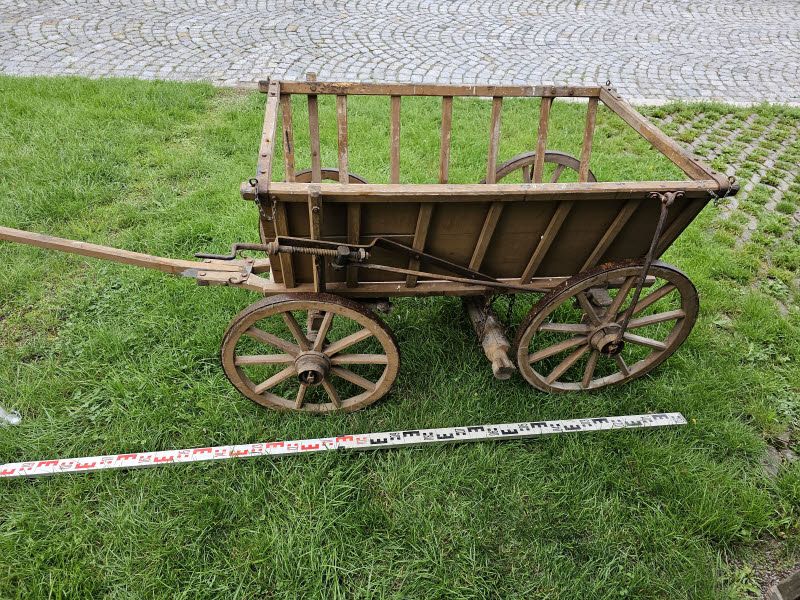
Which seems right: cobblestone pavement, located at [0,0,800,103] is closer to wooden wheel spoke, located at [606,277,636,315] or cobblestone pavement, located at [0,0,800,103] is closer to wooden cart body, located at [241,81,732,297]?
wooden cart body, located at [241,81,732,297]

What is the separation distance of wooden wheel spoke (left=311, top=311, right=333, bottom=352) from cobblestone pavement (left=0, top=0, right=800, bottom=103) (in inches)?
214

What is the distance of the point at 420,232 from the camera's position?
2559 millimetres

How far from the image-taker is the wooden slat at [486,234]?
248cm

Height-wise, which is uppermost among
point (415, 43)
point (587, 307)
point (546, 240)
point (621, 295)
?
point (546, 240)

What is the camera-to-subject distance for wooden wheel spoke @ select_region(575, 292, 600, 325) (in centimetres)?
296

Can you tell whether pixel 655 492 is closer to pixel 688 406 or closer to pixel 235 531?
pixel 688 406

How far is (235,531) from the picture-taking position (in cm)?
272

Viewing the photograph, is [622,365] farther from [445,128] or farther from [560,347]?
[445,128]

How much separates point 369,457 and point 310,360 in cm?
68

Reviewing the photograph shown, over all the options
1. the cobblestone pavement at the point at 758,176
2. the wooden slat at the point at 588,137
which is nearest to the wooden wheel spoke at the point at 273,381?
the wooden slat at the point at 588,137

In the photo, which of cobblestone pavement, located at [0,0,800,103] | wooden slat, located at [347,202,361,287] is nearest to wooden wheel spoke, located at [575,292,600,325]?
wooden slat, located at [347,202,361,287]

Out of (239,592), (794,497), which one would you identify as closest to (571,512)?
(794,497)

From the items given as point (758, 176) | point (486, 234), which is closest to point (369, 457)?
point (486, 234)

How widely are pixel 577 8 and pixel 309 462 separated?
10888mm
